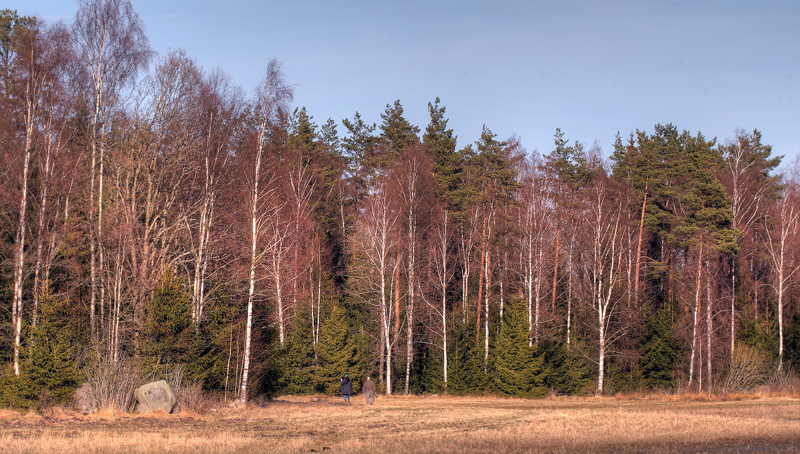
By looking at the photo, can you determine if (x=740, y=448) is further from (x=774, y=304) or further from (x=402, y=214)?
(x=774, y=304)

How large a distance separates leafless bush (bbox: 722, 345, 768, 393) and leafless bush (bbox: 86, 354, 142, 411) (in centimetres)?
2848

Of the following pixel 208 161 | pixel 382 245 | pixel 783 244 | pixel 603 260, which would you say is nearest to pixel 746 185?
pixel 783 244

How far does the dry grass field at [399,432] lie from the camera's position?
1441cm

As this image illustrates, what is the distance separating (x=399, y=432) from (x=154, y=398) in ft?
28.1

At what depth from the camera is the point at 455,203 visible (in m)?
45.1

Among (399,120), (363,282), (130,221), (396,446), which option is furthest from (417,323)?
(396,446)

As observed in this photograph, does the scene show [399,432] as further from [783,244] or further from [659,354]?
[783,244]

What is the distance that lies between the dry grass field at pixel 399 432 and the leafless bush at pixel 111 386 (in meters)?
0.83

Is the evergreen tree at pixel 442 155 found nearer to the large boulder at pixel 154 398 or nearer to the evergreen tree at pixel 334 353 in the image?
the evergreen tree at pixel 334 353

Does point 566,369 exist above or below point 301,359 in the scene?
below

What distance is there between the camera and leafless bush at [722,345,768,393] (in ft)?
113

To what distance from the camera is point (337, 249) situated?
5003 cm

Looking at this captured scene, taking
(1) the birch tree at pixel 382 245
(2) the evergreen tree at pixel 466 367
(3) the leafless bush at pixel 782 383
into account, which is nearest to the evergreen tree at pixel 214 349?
(1) the birch tree at pixel 382 245

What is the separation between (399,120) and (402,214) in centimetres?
1461
